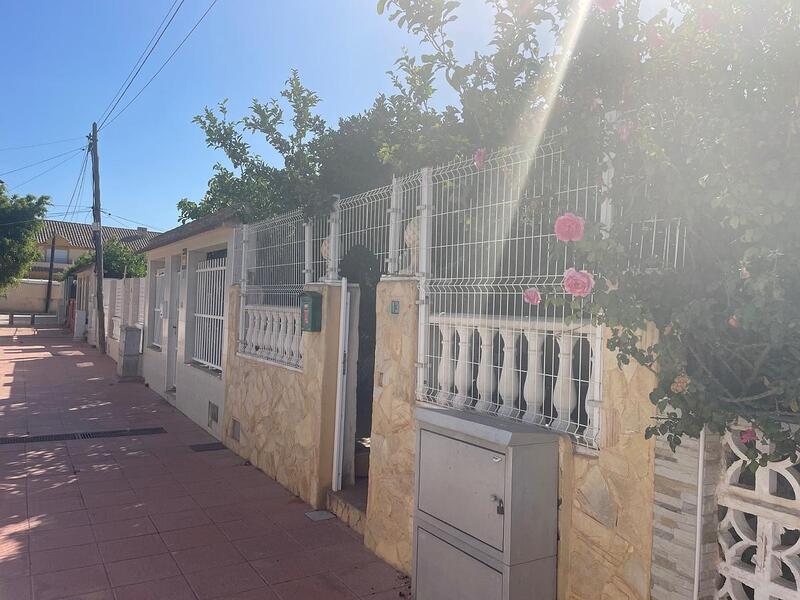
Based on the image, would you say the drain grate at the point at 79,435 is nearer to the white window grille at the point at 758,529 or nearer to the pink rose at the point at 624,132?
the white window grille at the point at 758,529

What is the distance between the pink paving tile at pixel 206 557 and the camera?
170 inches

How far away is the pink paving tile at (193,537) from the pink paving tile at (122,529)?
21 cm

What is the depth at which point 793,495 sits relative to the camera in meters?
2.19

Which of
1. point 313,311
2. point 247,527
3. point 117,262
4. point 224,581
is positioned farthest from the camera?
point 117,262

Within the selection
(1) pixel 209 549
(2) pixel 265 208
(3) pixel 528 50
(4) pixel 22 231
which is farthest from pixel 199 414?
(4) pixel 22 231

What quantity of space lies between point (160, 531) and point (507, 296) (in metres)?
3.45

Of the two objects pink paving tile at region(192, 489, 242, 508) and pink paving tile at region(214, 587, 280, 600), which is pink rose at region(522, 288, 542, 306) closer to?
pink paving tile at region(214, 587, 280, 600)

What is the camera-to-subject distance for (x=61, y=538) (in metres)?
4.72

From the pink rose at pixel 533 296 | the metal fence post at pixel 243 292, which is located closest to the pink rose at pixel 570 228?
the pink rose at pixel 533 296

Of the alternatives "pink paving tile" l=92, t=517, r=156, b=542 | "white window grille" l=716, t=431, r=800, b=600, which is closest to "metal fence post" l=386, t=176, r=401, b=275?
"white window grille" l=716, t=431, r=800, b=600

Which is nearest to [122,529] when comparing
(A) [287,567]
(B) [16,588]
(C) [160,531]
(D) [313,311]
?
(C) [160,531]

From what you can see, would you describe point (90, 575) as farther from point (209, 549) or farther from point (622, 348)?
point (622, 348)

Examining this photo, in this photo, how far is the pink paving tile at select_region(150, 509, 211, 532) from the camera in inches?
198

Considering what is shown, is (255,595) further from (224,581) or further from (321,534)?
(321,534)
